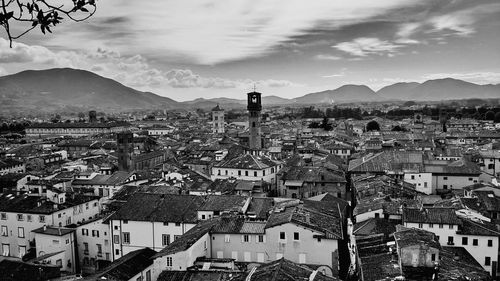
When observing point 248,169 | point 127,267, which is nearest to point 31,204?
point 127,267

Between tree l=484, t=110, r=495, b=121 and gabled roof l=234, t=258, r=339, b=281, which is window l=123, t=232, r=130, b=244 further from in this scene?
tree l=484, t=110, r=495, b=121

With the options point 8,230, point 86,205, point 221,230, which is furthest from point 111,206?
point 221,230

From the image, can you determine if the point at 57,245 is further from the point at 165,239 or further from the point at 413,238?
the point at 413,238

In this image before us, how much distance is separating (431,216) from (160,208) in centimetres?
1999

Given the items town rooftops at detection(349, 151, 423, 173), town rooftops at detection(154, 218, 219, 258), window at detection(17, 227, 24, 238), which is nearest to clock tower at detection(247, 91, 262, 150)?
town rooftops at detection(349, 151, 423, 173)

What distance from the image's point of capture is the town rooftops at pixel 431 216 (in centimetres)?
2900

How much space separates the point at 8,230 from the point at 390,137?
80.4 meters

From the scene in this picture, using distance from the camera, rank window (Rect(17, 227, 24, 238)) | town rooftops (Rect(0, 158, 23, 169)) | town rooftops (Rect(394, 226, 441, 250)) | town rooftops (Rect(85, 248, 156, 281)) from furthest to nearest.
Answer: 1. town rooftops (Rect(0, 158, 23, 169))
2. window (Rect(17, 227, 24, 238))
3. town rooftops (Rect(85, 248, 156, 281))
4. town rooftops (Rect(394, 226, 441, 250))

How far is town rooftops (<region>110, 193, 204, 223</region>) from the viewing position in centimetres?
3325

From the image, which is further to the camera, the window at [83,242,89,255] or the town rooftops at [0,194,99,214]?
the town rooftops at [0,194,99,214]

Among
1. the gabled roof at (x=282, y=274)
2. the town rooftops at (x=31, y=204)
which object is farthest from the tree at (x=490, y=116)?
the gabled roof at (x=282, y=274)

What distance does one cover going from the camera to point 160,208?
1345 inches

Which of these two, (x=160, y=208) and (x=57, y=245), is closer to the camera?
(x=57, y=245)

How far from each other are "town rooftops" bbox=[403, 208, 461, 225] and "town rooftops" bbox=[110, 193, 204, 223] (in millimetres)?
15554
